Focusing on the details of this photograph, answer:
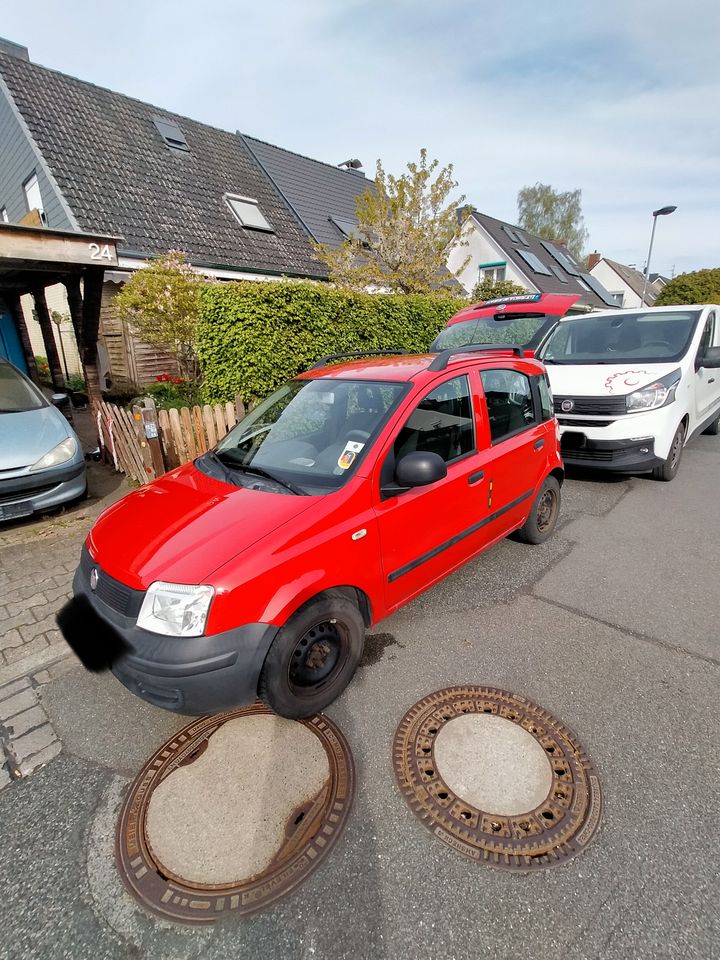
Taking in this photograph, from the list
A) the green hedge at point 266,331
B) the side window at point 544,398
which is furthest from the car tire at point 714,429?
the green hedge at point 266,331

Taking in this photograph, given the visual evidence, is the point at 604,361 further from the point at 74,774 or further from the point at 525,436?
the point at 74,774

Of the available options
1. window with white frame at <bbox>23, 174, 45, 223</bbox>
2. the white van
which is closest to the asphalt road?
the white van

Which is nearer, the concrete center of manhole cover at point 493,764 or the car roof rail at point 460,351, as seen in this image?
the concrete center of manhole cover at point 493,764

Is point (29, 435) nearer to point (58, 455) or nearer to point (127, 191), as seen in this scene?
point (58, 455)

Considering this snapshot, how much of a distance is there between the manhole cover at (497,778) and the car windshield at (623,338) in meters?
4.90

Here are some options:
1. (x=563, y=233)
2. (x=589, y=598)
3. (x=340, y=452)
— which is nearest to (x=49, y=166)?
(x=340, y=452)

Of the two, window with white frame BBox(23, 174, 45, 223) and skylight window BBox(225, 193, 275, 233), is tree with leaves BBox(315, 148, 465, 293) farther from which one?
window with white frame BBox(23, 174, 45, 223)

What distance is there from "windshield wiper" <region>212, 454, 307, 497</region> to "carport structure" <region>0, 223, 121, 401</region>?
14.0 feet

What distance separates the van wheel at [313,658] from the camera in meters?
2.08

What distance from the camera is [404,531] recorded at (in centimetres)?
258

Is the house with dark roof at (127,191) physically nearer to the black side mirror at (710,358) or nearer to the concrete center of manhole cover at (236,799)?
the black side mirror at (710,358)

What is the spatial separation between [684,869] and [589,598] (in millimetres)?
1813

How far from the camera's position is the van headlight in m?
5.15

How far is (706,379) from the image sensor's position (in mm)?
6059
